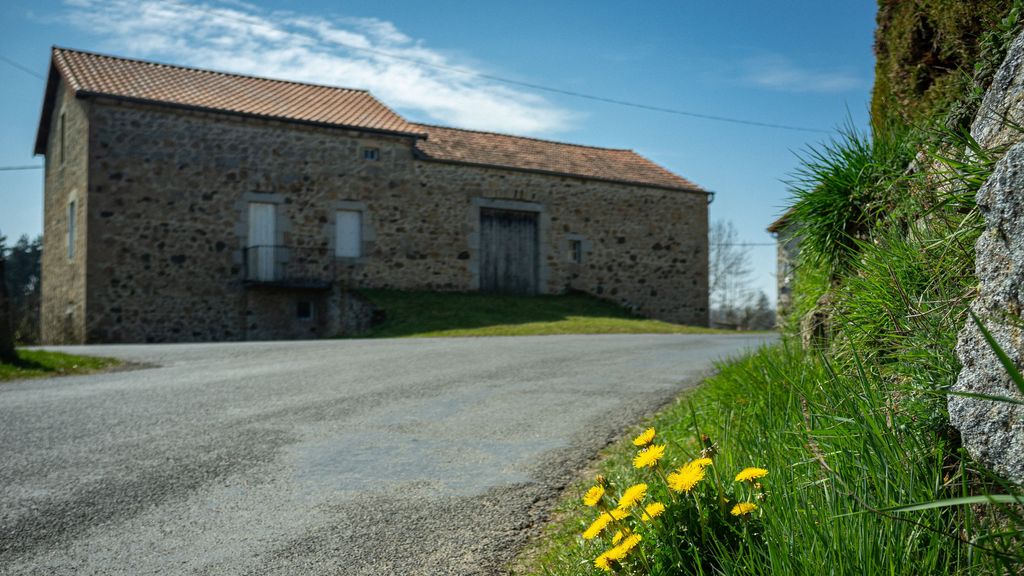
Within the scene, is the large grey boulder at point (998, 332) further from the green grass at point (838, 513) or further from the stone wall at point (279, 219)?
the stone wall at point (279, 219)

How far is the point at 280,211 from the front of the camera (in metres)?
20.1

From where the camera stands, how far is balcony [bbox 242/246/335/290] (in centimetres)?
1948

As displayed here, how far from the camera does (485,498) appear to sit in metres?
3.90

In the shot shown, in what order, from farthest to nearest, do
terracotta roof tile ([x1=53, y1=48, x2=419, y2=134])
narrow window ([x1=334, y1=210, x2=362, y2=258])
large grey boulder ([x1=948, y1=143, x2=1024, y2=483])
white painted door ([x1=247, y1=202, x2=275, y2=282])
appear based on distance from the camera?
narrow window ([x1=334, y1=210, x2=362, y2=258])
white painted door ([x1=247, y1=202, x2=275, y2=282])
terracotta roof tile ([x1=53, y1=48, x2=419, y2=134])
large grey boulder ([x1=948, y1=143, x2=1024, y2=483])

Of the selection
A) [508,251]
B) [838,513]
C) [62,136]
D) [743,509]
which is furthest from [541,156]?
[838,513]

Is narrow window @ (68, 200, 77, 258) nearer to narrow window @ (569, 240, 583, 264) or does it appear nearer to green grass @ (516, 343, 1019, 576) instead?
narrow window @ (569, 240, 583, 264)

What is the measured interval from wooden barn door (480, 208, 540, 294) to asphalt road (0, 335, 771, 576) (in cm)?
1474

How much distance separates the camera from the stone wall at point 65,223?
18156 mm

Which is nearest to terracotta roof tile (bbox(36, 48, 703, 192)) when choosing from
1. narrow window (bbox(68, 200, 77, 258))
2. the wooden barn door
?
the wooden barn door

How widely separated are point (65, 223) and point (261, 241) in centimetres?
528

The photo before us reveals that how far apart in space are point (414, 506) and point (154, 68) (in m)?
20.7

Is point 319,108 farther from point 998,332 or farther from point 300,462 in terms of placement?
point 998,332

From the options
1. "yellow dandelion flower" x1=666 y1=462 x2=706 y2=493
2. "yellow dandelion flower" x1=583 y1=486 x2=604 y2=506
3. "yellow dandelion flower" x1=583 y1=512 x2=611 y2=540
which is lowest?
"yellow dandelion flower" x1=583 y1=512 x2=611 y2=540

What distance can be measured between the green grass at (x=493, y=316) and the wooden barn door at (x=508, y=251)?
890 mm
